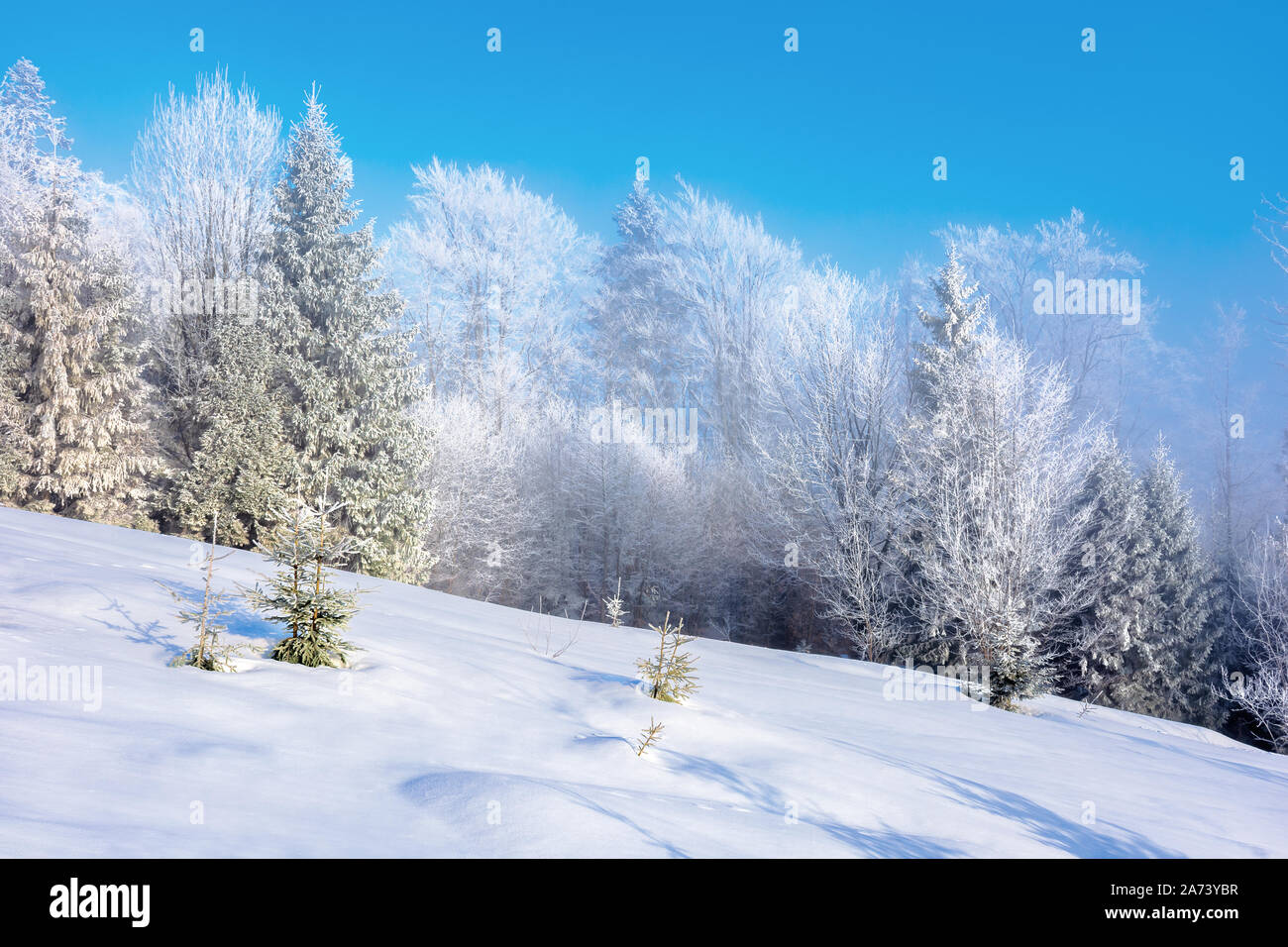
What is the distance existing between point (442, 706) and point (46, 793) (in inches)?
89.8

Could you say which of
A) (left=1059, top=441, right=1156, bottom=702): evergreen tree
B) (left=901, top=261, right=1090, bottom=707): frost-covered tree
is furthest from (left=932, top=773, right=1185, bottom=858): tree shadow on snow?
(left=1059, top=441, right=1156, bottom=702): evergreen tree

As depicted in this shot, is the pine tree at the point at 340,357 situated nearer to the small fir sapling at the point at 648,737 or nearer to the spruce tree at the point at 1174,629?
the small fir sapling at the point at 648,737

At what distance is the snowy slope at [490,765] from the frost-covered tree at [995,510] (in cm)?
518

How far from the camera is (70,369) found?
17.0 metres

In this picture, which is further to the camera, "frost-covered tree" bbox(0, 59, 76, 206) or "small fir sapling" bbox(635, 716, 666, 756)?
"frost-covered tree" bbox(0, 59, 76, 206)

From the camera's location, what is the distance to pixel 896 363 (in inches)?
790

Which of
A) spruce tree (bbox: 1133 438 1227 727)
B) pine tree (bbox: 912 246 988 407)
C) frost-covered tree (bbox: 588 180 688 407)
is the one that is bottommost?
spruce tree (bbox: 1133 438 1227 727)

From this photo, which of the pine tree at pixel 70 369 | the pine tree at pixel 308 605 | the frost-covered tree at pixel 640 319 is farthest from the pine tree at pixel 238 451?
the frost-covered tree at pixel 640 319

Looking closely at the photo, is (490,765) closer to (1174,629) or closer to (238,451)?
(238,451)

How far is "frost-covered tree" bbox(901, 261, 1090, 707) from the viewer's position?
1304 cm

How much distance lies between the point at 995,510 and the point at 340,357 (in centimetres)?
1512

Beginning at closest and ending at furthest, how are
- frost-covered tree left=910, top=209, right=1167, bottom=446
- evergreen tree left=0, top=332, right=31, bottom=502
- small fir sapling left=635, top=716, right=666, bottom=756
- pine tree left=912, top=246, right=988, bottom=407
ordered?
1. small fir sapling left=635, top=716, right=666, bottom=756
2. evergreen tree left=0, top=332, right=31, bottom=502
3. pine tree left=912, top=246, right=988, bottom=407
4. frost-covered tree left=910, top=209, right=1167, bottom=446

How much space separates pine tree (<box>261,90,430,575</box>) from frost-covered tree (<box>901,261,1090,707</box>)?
12.1 metres

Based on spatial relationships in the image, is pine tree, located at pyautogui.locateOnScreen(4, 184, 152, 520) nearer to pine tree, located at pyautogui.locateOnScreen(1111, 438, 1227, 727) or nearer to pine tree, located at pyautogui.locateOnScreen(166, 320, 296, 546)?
pine tree, located at pyautogui.locateOnScreen(166, 320, 296, 546)
